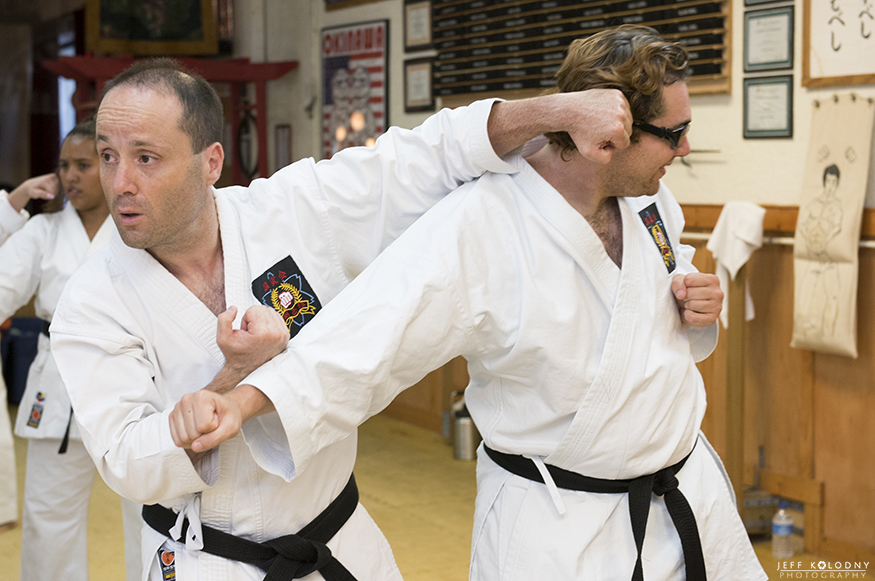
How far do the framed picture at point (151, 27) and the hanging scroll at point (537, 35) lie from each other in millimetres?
2125

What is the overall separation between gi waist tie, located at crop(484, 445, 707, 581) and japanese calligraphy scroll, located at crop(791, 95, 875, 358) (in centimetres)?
195

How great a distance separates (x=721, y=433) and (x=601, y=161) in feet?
9.07

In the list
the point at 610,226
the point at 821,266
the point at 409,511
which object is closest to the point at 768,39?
the point at 821,266

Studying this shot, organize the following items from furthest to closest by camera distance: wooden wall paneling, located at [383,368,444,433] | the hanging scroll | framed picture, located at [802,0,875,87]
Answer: wooden wall paneling, located at [383,368,444,433] → the hanging scroll → framed picture, located at [802,0,875,87]

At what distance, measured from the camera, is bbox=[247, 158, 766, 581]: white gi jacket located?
1599 millimetres

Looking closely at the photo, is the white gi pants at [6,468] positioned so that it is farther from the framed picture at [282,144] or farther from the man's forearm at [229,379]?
the framed picture at [282,144]

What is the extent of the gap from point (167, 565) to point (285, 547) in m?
0.23

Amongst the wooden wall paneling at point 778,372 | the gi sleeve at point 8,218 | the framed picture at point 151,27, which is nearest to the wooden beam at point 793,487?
the wooden wall paneling at point 778,372

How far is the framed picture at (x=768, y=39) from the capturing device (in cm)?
369

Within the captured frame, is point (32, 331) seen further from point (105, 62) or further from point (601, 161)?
point (601, 161)

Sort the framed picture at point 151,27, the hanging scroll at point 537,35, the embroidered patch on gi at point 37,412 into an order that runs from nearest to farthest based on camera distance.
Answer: the embroidered patch on gi at point 37,412
the hanging scroll at point 537,35
the framed picture at point 151,27

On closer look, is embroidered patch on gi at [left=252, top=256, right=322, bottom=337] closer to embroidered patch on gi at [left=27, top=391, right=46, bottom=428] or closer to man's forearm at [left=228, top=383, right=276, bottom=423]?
man's forearm at [left=228, top=383, right=276, bottom=423]

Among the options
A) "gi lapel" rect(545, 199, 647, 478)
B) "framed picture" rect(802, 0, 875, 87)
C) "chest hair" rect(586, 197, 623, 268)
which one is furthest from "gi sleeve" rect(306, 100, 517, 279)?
Answer: "framed picture" rect(802, 0, 875, 87)

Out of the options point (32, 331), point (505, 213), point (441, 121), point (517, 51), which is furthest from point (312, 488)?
point (32, 331)
